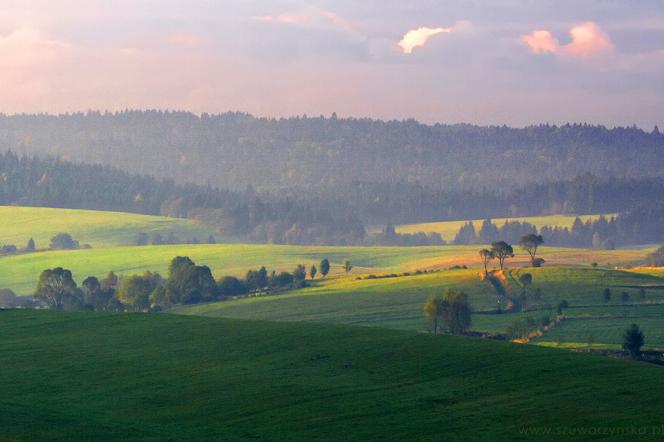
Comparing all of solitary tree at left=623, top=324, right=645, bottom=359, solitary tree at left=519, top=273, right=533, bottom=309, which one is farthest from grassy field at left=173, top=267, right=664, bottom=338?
solitary tree at left=623, top=324, right=645, bottom=359

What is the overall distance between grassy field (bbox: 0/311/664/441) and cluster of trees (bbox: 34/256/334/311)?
190 ft

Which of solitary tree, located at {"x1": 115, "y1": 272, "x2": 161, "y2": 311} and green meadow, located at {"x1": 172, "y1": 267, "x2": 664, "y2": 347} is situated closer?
green meadow, located at {"x1": 172, "y1": 267, "x2": 664, "y2": 347}

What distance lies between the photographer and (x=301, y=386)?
64188 millimetres

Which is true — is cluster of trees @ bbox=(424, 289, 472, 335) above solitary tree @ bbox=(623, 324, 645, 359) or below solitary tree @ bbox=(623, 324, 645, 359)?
above

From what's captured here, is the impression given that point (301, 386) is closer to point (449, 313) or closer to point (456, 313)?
point (449, 313)

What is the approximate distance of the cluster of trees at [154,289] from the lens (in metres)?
144

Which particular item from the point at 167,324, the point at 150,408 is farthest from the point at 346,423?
the point at 167,324

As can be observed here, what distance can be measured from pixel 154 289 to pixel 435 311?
44.7 meters

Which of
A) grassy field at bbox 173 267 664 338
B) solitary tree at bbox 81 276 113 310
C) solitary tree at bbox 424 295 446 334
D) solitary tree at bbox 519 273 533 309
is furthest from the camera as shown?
solitary tree at bbox 81 276 113 310

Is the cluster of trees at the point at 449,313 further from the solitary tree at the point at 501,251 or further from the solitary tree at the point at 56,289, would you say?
the solitary tree at the point at 56,289

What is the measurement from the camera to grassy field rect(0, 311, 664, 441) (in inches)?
2140

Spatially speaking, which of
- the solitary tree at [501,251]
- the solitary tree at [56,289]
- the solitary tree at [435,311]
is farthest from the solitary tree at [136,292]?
the solitary tree at [501,251]

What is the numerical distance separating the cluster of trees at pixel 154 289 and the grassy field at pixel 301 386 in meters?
58.0

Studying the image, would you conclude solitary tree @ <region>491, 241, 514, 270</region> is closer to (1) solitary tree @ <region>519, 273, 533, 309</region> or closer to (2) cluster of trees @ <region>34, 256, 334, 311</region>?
(1) solitary tree @ <region>519, 273, 533, 309</region>
